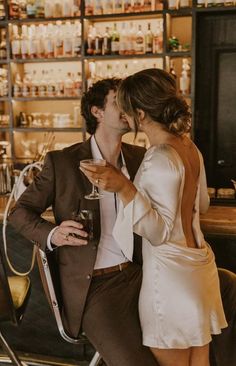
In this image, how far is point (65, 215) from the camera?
1.90 meters

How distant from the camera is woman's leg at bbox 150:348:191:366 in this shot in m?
1.60

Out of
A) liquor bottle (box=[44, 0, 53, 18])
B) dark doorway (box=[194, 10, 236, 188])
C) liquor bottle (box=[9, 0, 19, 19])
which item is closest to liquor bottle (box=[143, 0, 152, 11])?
dark doorway (box=[194, 10, 236, 188])

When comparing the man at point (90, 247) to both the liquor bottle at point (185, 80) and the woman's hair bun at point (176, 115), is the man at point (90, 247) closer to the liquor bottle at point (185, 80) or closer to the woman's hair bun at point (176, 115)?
the woman's hair bun at point (176, 115)

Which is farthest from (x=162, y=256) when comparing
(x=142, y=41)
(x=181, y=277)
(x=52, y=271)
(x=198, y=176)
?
(x=142, y=41)

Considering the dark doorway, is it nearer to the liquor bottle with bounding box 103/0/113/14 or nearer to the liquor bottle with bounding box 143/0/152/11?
the liquor bottle with bounding box 143/0/152/11

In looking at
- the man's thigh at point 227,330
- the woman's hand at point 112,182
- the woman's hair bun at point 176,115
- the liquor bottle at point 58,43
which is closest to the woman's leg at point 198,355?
the man's thigh at point 227,330

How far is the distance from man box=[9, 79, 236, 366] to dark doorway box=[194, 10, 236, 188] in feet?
8.94

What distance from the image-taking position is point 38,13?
15.7 ft

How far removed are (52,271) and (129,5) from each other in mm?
3361

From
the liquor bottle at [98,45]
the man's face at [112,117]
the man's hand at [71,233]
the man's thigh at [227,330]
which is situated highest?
the liquor bottle at [98,45]

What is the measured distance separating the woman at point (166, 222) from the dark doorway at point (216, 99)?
307cm

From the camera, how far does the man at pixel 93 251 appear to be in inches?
66.9

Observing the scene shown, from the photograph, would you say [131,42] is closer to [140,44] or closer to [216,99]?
[140,44]

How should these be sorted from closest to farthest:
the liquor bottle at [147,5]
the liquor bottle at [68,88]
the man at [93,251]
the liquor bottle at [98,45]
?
1. the man at [93,251]
2. the liquor bottle at [147,5]
3. the liquor bottle at [98,45]
4. the liquor bottle at [68,88]
